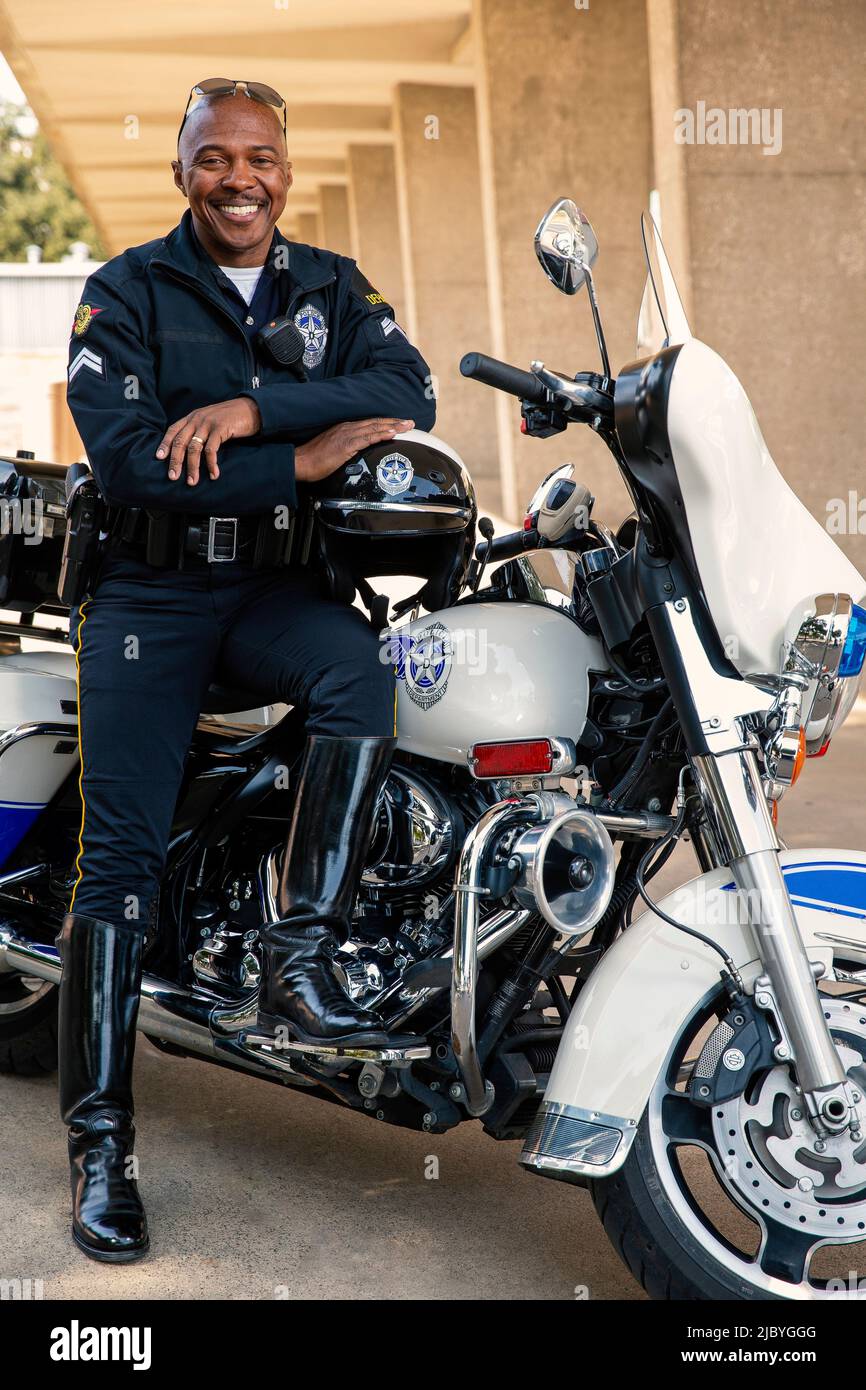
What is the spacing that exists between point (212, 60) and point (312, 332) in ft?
55.2

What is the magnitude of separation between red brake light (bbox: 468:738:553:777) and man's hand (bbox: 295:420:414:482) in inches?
22.5

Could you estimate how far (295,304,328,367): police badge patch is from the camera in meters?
2.79

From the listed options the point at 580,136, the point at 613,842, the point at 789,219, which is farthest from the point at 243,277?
the point at 580,136

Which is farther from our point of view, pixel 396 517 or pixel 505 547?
pixel 505 547

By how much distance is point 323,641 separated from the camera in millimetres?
2545

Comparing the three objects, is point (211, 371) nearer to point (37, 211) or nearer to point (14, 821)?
point (14, 821)

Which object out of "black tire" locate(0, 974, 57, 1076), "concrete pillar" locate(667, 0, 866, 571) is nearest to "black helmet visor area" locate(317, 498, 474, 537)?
"black tire" locate(0, 974, 57, 1076)

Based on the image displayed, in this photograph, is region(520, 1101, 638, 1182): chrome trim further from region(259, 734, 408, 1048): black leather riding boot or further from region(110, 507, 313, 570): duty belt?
region(110, 507, 313, 570): duty belt

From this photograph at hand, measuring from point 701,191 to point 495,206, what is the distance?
17.0ft

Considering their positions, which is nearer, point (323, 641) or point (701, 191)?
point (323, 641)

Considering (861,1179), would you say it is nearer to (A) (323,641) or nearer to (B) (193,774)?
(A) (323,641)

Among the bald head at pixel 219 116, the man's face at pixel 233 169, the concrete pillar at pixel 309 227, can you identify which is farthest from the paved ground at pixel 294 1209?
the concrete pillar at pixel 309 227

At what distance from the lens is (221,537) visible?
2.65 meters
